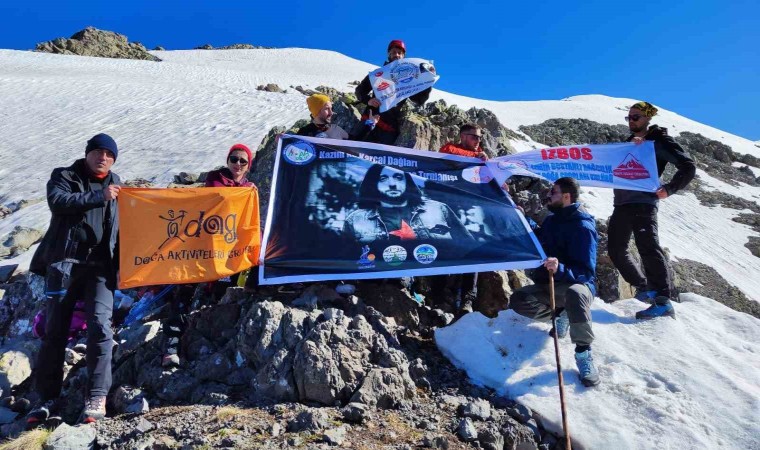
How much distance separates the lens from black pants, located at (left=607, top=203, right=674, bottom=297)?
18.0ft

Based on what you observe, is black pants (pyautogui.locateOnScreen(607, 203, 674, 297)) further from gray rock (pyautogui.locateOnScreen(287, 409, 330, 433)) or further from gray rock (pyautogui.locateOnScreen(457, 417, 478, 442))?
gray rock (pyautogui.locateOnScreen(287, 409, 330, 433))

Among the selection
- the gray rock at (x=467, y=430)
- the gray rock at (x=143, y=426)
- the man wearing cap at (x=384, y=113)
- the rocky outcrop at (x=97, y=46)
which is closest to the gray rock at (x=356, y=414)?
the gray rock at (x=467, y=430)

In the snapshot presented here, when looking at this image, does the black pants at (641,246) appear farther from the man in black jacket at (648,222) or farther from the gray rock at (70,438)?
the gray rock at (70,438)

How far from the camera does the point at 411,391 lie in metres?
4.33

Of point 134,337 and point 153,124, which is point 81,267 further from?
point 153,124

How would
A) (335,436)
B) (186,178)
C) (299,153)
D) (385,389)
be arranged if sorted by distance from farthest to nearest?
1. (186,178)
2. (299,153)
3. (385,389)
4. (335,436)

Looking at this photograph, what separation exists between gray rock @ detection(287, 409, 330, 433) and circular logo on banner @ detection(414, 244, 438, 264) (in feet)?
7.13

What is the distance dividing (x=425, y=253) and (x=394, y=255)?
360 millimetres

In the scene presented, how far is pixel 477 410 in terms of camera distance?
13.5 ft

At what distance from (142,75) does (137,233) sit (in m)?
31.3

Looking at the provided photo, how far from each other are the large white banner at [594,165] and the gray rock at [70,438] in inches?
198

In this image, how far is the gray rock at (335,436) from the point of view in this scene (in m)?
3.53

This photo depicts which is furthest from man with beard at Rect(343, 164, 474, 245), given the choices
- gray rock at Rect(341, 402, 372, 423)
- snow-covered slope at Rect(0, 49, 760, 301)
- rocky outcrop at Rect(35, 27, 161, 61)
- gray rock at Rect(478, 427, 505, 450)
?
rocky outcrop at Rect(35, 27, 161, 61)

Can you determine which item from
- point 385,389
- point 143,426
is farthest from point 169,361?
point 385,389
